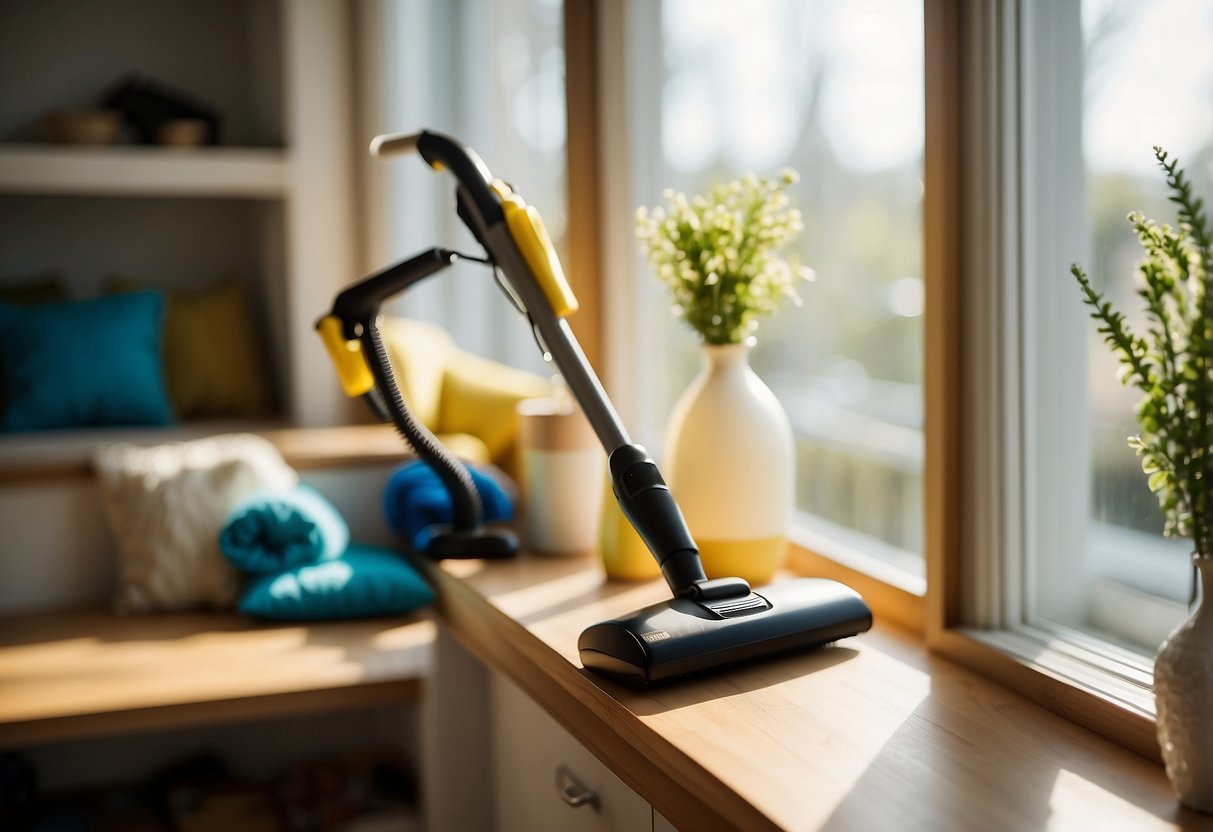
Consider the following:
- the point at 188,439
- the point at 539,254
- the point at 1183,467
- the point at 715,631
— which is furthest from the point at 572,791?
the point at 188,439

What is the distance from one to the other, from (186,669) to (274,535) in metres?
0.28

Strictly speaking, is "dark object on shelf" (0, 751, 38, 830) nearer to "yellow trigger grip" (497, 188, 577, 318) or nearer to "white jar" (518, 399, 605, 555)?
"white jar" (518, 399, 605, 555)

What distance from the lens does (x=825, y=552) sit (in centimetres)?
159

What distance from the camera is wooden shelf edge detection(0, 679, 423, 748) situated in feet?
5.08

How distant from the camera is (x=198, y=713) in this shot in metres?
1.59

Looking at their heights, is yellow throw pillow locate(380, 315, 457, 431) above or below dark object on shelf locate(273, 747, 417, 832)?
above

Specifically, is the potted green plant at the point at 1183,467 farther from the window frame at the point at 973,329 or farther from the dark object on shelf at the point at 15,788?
the dark object on shelf at the point at 15,788

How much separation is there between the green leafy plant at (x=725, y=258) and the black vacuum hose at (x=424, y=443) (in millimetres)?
444

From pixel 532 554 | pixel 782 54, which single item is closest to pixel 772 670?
pixel 532 554

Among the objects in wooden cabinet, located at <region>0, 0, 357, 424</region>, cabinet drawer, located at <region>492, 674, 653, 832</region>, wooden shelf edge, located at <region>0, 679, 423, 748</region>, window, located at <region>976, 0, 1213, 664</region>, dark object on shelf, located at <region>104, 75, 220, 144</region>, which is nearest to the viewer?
window, located at <region>976, 0, 1213, 664</region>

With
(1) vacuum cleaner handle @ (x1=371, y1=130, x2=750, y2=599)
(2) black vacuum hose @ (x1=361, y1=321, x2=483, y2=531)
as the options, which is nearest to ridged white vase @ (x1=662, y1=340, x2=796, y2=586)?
(1) vacuum cleaner handle @ (x1=371, y1=130, x2=750, y2=599)

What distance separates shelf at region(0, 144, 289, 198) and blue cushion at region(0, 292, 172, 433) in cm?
28

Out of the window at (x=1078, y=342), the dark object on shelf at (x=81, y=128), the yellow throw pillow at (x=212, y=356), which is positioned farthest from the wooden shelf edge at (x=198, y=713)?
the dark object on shelf at (x=81, y=128)

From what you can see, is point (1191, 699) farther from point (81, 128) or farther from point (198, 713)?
point (81, 128)
